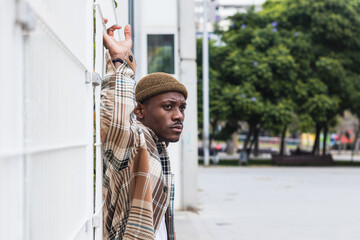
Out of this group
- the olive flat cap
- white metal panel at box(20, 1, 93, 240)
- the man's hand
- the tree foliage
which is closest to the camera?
white metal panel at box(20, 1, 93, 240)

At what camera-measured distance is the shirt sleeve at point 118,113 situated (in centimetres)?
227

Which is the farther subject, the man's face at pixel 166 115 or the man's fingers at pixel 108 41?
the man's fingers at pixel 108 41

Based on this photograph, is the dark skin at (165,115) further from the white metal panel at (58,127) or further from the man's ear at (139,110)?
the white metal panel at (58,127)

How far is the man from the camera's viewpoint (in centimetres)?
232

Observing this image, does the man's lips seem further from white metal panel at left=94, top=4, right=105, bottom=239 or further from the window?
the window

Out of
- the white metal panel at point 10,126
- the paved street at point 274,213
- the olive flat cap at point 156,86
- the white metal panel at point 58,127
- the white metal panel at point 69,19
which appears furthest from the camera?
the paved street at point 274,213

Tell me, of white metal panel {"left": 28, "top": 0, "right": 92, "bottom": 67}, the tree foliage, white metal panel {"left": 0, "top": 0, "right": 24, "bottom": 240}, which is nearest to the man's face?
white metal panel {"left": 28, "top": 0, "right": 92, "bottom": 67}

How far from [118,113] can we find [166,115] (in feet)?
0.95

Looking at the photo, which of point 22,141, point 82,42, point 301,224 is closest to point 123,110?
Result: point 82,42

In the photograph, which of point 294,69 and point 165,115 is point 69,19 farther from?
point 294,69

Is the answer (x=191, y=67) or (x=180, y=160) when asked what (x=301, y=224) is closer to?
(x=180, y=160)

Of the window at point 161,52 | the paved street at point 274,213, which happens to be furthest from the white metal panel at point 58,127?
the window at point 161,52

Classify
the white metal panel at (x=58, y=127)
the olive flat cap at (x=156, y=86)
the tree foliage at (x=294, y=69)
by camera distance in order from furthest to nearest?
the tree foliage at (x=294, y=69) < the olive flat cap at (x=156, y=86) < the white metal panel at (x=58, y=127)

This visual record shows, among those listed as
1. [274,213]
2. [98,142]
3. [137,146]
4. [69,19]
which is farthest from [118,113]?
[274,213]
